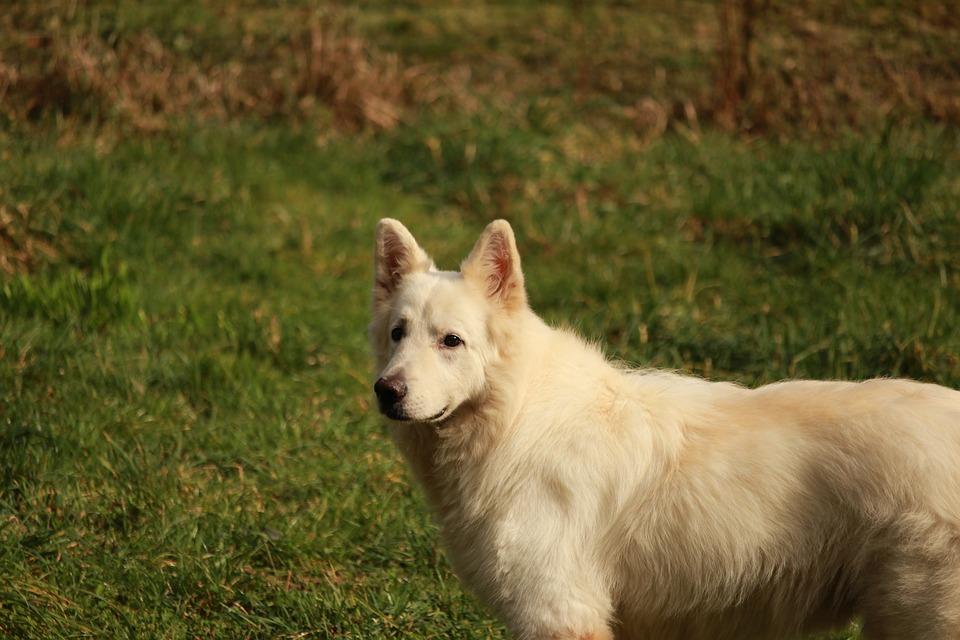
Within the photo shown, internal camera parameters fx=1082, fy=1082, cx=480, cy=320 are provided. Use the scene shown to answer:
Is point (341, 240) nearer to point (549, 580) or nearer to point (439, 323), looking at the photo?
point (439, 323)

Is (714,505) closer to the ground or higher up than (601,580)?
higher up

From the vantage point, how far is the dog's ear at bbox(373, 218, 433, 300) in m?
3.88

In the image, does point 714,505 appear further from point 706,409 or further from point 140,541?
point 140,541

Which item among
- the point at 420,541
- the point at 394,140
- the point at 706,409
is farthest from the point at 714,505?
the point at 394,140

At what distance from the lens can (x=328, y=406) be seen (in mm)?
5785

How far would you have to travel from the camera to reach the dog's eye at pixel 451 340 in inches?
145

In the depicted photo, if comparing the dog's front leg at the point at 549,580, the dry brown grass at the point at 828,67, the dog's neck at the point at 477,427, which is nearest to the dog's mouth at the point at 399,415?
the dog's neck at the point at 477,427

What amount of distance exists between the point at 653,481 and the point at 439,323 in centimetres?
88

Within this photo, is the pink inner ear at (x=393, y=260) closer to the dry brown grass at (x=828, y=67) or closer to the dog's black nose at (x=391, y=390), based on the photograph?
the dog's black nose at (x=391, y=390)

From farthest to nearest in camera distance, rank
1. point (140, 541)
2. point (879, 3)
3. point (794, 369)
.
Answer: point (879, 3) < point (794, 369) < point (140, 541)

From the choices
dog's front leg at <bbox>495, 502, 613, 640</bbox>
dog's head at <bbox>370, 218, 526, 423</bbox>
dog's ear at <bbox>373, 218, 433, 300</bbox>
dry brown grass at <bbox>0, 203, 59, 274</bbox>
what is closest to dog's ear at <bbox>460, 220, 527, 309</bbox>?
dog's head at <bbox>370, 218, 526, 423</bbox>

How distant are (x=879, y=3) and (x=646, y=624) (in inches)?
305

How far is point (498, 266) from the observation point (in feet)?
12.4

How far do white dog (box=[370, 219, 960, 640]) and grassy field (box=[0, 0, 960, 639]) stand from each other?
855 millimetres
